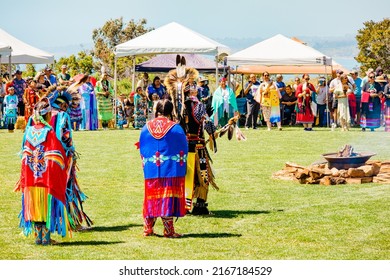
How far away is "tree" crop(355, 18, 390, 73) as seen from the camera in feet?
92.0

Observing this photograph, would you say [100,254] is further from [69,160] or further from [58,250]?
[69,160]

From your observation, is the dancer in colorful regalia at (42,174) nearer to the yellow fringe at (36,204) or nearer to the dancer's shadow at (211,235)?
the yellow fringe at (36,204)

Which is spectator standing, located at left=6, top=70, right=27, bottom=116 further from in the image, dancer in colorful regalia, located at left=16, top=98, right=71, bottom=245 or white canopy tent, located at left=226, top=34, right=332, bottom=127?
dancer in colorful regalia, located at left=16, top=98, right=71, bottom=245

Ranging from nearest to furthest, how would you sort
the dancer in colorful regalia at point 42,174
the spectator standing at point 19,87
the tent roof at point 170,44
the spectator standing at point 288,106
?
the dancer in colorful regalia at point 42,174 < the spectator standing at point 19,87 < the tent roof at point 170,44 < the spectator standing at point 288,106

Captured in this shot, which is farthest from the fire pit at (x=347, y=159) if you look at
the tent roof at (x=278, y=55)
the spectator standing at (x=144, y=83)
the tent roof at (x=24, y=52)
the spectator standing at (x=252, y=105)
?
the tent roof at (x=24, y=52)

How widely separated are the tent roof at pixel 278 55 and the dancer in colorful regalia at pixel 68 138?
16700 millimetres

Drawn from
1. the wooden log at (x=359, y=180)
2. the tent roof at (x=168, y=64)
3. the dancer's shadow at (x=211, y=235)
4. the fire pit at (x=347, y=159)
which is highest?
the tent roof at (x=168, y=64)

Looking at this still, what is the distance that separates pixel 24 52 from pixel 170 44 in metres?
4.50

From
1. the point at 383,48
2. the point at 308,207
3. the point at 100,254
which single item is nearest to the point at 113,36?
the point at 383,48

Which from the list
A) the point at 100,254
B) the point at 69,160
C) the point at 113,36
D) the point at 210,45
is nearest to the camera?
the point at 100,254

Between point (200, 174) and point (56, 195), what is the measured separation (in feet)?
7.11

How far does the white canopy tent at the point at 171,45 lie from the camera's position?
2522cm

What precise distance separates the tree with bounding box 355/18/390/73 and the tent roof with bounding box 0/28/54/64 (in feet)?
29.3

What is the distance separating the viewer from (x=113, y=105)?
2592cm
